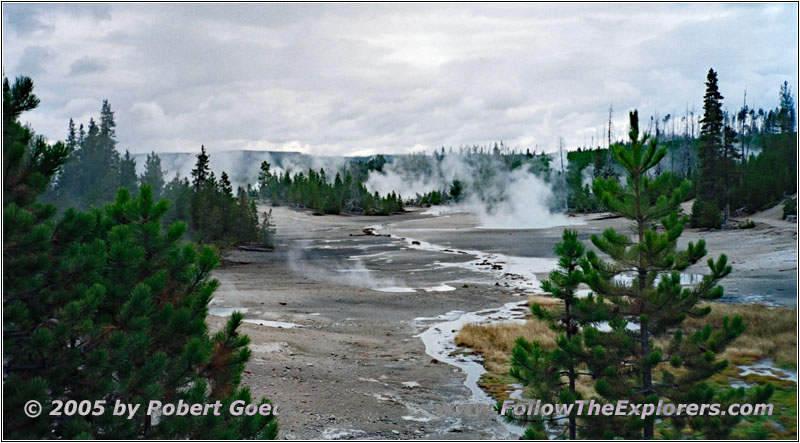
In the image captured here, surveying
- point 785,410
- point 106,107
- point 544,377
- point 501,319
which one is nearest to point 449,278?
point 501,319

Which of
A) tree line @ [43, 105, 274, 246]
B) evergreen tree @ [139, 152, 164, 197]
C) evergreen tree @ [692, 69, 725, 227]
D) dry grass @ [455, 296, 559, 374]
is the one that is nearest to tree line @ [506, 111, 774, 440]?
dry grass @ [455, 296, 559, 374]

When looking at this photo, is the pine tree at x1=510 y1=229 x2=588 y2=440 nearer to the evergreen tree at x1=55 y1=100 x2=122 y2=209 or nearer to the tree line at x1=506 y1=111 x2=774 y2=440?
the tree line at x1=506 y1=111 x2=774 y2=440

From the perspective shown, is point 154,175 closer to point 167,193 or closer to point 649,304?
point 167,193

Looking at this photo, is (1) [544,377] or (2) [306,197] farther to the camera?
(2) [306,197]

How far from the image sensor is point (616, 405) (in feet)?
27.8

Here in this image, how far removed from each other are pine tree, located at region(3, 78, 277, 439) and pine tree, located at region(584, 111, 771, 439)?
530 centimetres

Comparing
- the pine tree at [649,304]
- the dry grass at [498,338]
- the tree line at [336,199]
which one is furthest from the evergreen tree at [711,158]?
the tree line at [336,199]

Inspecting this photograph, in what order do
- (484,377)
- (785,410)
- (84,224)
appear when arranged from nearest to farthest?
(84,224) < (785,410) < (484,377)

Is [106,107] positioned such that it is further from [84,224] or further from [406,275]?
[84,224]

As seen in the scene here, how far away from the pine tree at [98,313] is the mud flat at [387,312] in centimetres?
558

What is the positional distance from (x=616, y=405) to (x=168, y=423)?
19.5ft

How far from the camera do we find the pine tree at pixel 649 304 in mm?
8398

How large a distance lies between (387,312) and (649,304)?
58.9 ft

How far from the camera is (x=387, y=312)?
2603 centimetres
